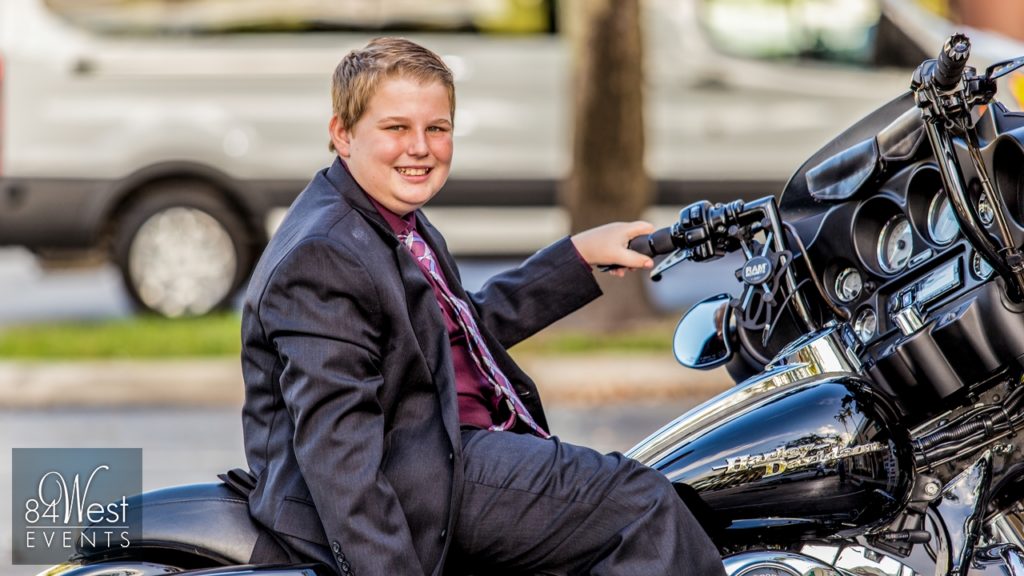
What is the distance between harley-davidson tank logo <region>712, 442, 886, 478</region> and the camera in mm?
2373

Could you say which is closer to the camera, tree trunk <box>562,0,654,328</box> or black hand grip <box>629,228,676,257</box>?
black hand grip <box>629,228,676,257</box>

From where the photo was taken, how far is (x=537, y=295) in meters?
2.87

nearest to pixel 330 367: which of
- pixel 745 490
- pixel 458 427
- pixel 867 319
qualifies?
pixel 458 427

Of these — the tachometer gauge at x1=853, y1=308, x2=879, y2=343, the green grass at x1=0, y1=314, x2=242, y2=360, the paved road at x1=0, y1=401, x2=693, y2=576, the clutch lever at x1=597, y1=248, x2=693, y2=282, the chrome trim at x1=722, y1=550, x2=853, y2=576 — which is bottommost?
the paved road at x1=0, y1=401, x2=693, y2=576

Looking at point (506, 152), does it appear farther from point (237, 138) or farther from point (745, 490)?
point (745, 490)

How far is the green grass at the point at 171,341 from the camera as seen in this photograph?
777 centimetres

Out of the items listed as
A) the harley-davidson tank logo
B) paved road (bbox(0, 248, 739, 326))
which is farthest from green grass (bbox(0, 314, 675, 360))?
the harley-davidson tank logo

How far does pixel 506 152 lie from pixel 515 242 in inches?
22.9

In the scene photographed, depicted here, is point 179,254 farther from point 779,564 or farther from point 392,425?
Result: point 779,564

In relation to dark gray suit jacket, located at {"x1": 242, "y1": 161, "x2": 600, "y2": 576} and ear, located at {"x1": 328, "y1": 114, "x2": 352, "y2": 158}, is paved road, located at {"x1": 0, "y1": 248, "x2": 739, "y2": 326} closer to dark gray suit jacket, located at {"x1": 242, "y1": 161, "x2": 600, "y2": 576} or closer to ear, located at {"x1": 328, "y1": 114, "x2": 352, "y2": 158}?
ear, located at {"x1": 328, "y1": 114, "x2": 352, "y2": 158}

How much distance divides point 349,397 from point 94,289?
395 inches

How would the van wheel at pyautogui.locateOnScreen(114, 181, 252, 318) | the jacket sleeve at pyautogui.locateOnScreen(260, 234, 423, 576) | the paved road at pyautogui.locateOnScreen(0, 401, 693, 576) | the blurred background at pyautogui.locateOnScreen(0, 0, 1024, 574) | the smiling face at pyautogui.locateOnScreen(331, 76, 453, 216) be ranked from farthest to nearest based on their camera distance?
the van wheel at pyautogui.locateOnScreen(114, 181, 252, 318), the blurred background at pyautogui.locateOnScreen(0, 0, 1024, 574), the paved road at pyautogui.locateOnScreen(0, 401, 693, 576), the smiling face at pyautogui.locateOnScreen(331, 76, 453, 216), the jacket sleeve at pyautogui.locateOnScreen(260, 234, 423, 576)

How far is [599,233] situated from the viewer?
9.37 feet

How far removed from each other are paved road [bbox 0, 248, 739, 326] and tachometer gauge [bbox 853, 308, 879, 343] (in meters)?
6.85
